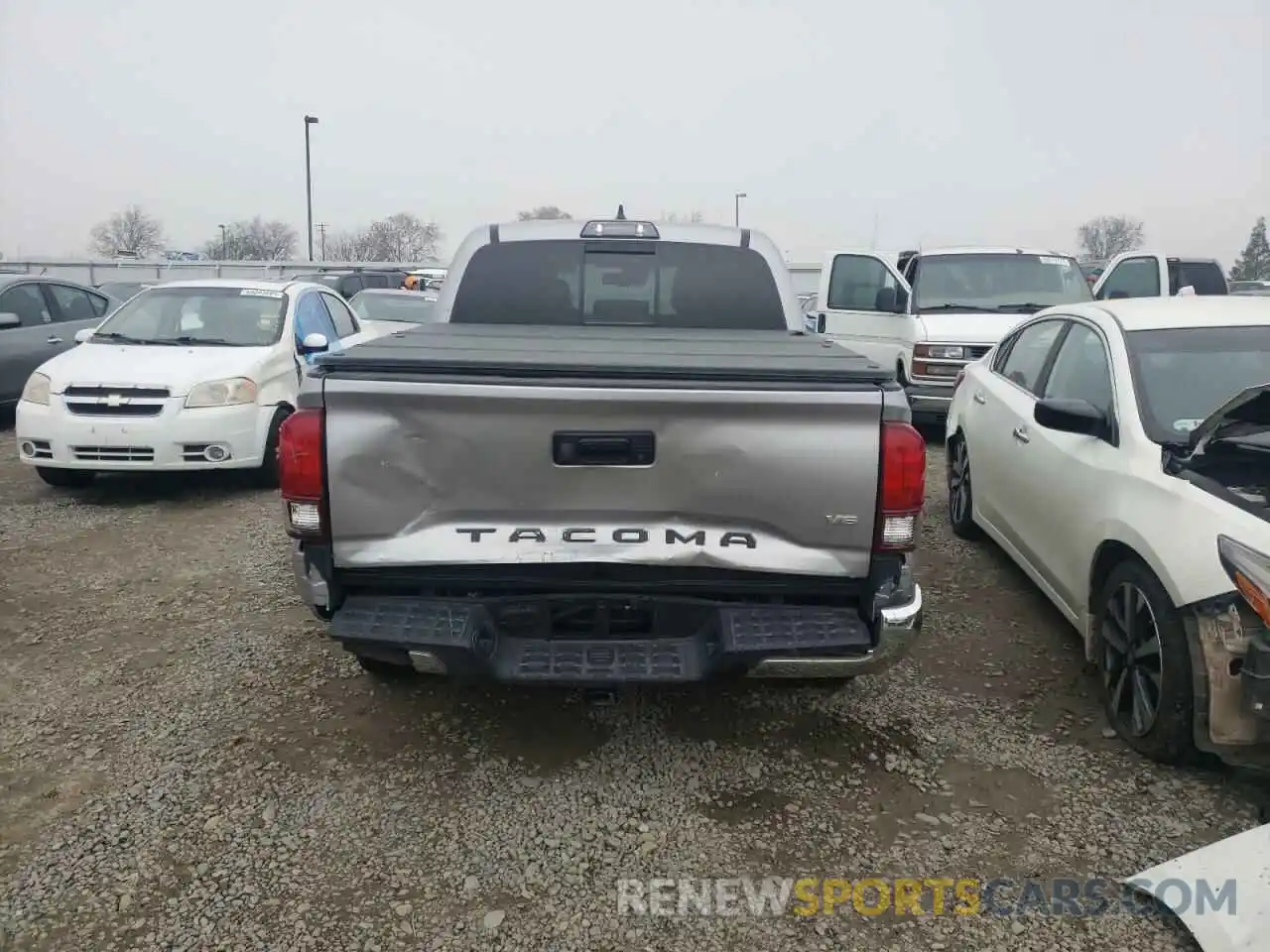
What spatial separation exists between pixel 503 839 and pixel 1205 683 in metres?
2.35

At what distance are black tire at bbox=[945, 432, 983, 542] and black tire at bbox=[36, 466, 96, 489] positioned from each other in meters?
6.53

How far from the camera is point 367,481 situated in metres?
2.90

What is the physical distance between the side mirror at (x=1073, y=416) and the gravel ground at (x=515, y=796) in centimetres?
113

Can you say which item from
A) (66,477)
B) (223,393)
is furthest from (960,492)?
(66,477)

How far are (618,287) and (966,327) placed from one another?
18.8 feet

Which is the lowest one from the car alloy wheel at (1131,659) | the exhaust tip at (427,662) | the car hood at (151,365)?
the car alloy wheel at (1131,659)

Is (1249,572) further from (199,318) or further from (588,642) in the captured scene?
(199,318)

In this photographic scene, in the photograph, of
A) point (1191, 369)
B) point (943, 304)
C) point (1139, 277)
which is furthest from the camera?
point (1139, 277)

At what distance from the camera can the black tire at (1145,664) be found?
3.19 m

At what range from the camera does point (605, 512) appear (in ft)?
9.70

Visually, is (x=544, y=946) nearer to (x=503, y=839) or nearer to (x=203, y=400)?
(x=503, y=839)

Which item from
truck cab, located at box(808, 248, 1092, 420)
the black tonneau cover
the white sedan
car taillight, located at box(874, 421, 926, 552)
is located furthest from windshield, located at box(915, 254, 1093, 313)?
car taillight, located at box(874, 421, 926, 552)

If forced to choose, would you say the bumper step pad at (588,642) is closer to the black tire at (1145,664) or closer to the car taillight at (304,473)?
the car taillight at (304,473)

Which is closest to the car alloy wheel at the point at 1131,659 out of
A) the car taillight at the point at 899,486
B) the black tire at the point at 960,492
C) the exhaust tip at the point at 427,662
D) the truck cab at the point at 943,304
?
the car taillight at the point at 899,486
